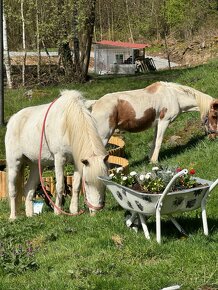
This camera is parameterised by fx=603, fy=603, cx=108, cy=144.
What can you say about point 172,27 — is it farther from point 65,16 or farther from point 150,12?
point 65,16

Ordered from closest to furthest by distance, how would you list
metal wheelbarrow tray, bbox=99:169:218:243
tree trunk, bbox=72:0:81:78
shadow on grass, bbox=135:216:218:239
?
metal wheelbarrow tray, bbox=99:169:218:243
shadow on grass, bbox=135:216:218:239
tree trunk, bbox=72:0:81:78

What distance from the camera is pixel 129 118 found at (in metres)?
14.9

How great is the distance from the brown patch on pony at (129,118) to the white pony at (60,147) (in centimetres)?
438

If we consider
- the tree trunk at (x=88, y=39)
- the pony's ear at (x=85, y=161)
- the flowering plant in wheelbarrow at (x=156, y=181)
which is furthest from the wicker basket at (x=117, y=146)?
the tree trunk at (x=88, y=39)

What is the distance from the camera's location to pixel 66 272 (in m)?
6.52

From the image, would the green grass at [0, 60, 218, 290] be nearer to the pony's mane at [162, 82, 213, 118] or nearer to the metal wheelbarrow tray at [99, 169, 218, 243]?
the metal wheelbarrow tray at [99, 169, 218, 243]

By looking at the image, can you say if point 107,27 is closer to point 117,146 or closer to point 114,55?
point 114,55

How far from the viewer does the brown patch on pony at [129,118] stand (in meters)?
14.7

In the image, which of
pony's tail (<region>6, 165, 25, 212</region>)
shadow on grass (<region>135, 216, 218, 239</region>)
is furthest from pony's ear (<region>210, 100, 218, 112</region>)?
shadow on grass (<region>135, 216, 218, 239</region>)

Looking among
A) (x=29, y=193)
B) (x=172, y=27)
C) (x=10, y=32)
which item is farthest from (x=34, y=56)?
(x=29, y=193)

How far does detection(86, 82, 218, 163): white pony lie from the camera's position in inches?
572

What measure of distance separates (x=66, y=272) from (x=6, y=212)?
5.25 metres

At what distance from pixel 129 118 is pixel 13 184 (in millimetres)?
4909

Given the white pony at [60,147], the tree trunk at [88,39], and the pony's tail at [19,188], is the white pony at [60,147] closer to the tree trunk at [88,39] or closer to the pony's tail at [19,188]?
the pony's tail at [19,188]
